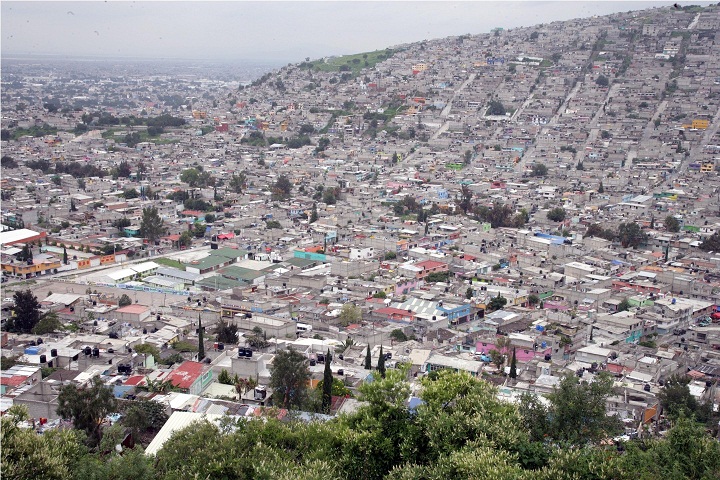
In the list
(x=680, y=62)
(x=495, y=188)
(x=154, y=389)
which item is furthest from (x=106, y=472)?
(x=680, y=62)

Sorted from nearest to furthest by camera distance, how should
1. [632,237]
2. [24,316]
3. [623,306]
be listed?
[24,316] → [623,306] → [632,237]

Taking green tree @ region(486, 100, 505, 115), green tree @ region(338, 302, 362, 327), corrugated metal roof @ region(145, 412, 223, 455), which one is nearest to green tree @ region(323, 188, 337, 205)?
green tree @ region(338, 302, 362, 327)

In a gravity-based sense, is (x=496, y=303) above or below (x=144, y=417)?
below

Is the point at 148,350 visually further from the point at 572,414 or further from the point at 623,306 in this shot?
the point at 623,306

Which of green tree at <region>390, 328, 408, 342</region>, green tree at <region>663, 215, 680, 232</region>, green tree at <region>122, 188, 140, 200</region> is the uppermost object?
green tree at <region>663, 215, 680, 232</region>

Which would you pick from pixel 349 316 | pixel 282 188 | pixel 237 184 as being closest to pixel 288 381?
pixel 349 316

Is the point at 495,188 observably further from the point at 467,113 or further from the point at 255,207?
the point at 467,113

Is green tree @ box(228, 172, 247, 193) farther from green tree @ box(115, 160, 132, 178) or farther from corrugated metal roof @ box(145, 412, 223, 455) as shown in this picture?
corrugated metal roof @ box(145, 412, 223, 455)
